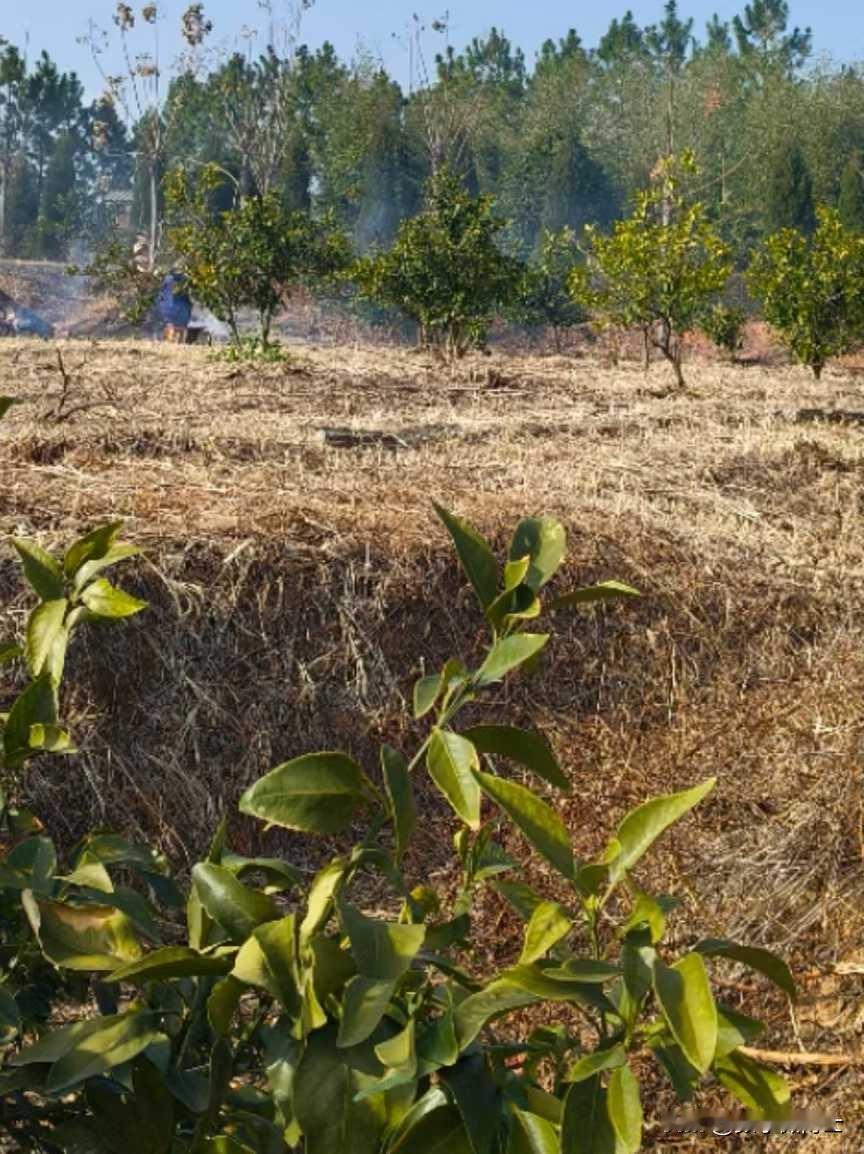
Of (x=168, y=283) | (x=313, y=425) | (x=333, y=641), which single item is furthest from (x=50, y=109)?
(x=333, y=641)

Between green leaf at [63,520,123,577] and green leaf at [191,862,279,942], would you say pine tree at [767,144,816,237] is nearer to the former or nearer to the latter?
green leaf at [63,520,123,577]

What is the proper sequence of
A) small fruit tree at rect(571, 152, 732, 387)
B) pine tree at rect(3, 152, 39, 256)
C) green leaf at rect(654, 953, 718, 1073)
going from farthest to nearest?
pine tree at rect(3, 152, 39, 256), small fruit tree at rect(571, 152, 732, 387), green leaf at rect(654, 953, 718, 1073)

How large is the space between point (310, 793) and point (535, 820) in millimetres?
140

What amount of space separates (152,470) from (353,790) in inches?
179

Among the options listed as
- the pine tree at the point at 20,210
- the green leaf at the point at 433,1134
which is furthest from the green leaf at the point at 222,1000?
the pine tree at the point at 20,210

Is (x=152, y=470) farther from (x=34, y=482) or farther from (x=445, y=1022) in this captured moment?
(x=445, y=1022)

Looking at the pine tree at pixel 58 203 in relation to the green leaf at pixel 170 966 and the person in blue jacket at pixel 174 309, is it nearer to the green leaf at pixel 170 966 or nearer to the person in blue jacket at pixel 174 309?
the person in blue jacket at pixel 174 309

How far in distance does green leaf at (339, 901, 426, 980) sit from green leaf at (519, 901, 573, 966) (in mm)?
87

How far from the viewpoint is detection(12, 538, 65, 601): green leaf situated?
1.17 m

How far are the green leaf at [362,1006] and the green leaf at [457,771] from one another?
0.13m

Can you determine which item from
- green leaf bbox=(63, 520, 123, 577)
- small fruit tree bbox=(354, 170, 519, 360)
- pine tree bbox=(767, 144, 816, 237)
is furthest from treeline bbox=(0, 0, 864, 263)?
green leaf bbox=(63, 520, 123, 577)

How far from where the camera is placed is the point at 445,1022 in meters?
0.90

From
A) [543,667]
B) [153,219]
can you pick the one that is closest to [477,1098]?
[543,667]

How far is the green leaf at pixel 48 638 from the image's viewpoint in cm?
116
